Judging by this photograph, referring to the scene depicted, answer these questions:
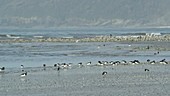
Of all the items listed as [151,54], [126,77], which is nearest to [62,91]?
[126,77]

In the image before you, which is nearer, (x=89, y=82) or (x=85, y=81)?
(x=89, y=82)

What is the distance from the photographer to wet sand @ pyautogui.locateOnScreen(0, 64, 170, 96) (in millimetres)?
25094

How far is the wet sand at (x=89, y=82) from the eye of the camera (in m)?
25.1

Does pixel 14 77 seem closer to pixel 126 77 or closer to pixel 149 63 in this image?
pixel 126 77

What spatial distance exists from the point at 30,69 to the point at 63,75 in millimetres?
3843

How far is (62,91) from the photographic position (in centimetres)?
2547

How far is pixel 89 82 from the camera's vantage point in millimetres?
28172

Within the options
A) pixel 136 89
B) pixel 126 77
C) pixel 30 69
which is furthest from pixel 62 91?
pixel 30 69

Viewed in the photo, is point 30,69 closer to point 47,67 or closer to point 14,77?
point 47,67

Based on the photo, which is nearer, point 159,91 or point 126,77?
point 159,91

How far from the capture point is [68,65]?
119 ft

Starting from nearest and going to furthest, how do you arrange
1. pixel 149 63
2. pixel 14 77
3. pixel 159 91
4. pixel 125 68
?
pixel 159 91 → pixel 14 77 → pixel 125 68 → pixel 149 63

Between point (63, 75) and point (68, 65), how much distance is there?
15.5ft

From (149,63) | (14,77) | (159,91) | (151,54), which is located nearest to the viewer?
(159,91)
